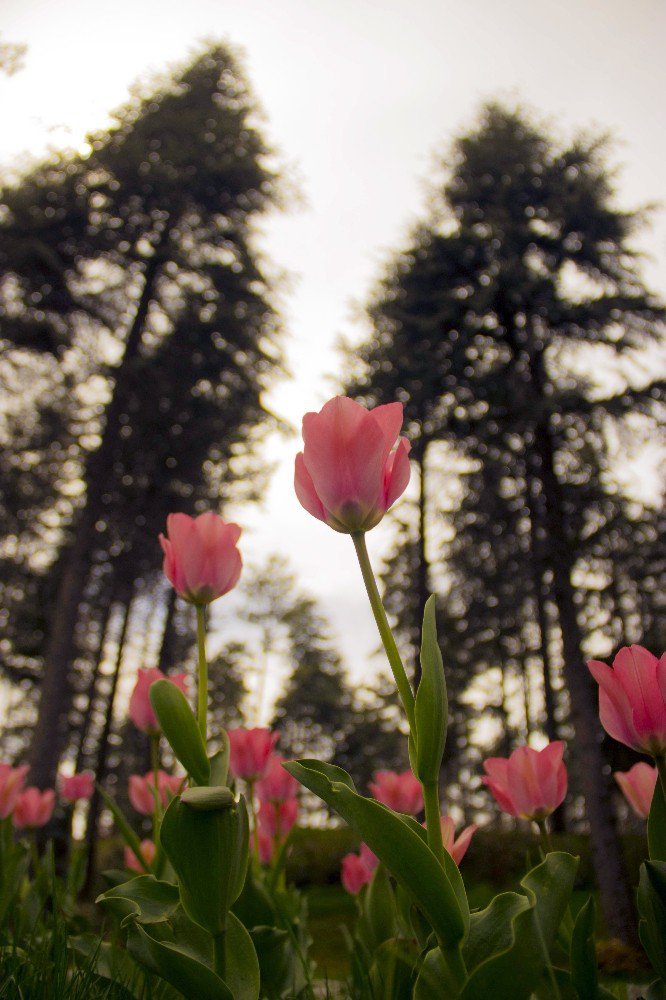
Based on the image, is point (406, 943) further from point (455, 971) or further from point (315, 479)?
point (315, 479)

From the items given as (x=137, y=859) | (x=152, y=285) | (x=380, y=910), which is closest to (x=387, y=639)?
(x=380, y=910)

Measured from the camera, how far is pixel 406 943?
1.30 meters

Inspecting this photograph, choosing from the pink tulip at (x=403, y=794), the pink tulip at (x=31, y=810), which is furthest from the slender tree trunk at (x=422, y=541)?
the pink tulip at (x=403, y=794)

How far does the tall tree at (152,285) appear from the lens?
31.6 feet

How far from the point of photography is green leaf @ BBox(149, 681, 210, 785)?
0.99 meters

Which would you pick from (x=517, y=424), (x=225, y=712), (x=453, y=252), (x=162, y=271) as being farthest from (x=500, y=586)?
(x=225, y=712)

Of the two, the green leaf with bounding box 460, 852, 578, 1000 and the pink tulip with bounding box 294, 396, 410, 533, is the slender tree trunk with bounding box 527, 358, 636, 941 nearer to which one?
the green leaf with bounding box 460, 852, 578, 1000

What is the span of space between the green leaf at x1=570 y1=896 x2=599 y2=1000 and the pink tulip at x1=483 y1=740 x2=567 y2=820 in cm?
43

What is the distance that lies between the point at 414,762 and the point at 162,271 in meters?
11.0

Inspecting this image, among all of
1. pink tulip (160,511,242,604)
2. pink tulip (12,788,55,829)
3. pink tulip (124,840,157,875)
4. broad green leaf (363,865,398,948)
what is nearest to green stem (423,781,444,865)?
pink tulip (160,511,242,604)

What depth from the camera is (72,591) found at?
9.09 meters

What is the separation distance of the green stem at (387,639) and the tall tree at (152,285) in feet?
29.0

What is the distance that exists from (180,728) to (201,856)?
0.17 m

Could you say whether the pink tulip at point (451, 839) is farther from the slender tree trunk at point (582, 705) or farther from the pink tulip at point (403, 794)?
the slender tree trunk at point (582, 705)
